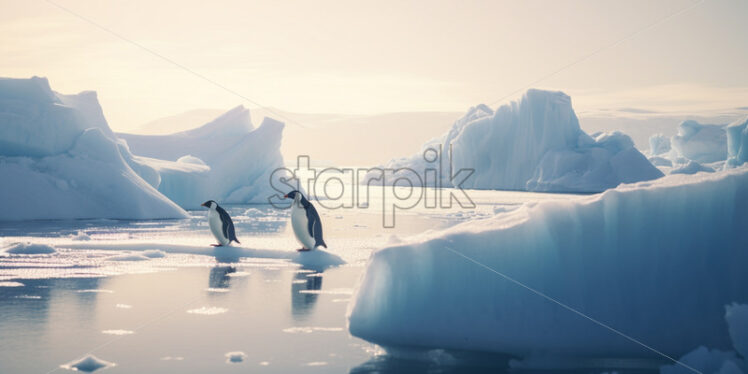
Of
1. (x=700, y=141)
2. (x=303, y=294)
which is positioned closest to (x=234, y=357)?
(x=303, y=294)

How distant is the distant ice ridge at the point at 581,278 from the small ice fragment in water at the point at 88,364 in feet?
6.14

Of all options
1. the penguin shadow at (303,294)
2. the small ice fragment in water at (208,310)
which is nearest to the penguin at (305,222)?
the penguin shadow at (303,294)

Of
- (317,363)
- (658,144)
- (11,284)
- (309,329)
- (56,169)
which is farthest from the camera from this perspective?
(658,144)

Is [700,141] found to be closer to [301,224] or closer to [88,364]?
[301,224]

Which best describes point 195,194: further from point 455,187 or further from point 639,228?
point 455,187

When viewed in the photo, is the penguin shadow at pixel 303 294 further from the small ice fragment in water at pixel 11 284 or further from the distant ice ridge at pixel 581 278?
the small ice fragment in water at pixel 11 284

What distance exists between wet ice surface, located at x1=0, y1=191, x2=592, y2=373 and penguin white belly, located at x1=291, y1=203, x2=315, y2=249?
40 centimetres

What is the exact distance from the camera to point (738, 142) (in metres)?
37.8

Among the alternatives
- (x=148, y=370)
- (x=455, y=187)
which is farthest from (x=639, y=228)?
(x=455, y=187)

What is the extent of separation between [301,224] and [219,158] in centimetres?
1992

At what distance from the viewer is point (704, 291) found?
16.1ft

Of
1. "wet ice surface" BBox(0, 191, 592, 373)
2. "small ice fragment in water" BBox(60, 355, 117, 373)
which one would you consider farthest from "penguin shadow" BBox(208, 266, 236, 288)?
"small ice fragment in water" BBox(60, 355, 117, 373)

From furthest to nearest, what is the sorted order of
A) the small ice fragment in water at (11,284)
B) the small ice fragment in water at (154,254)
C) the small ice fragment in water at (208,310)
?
the small ice fragment in water at (154,254), the small ice fragment in water at (11,284), the small ice fragment in water at (208,310)

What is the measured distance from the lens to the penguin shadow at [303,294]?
641cm
